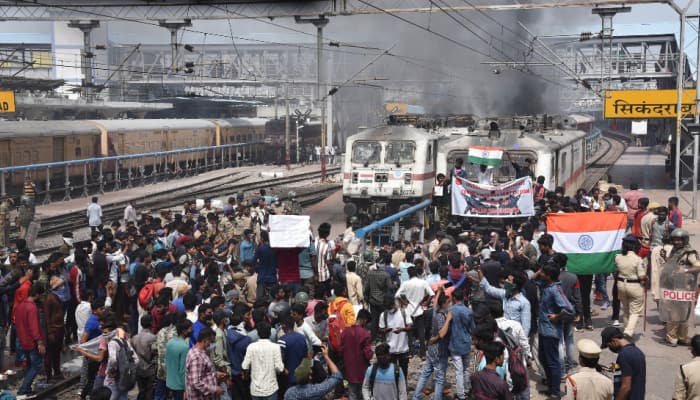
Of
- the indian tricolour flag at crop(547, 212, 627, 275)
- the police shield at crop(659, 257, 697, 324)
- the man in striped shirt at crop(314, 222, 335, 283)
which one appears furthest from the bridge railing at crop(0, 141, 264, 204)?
the police shield at crop(659, 257, 697, 324)

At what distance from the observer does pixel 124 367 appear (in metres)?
7.85

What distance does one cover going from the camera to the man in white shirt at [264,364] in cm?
750

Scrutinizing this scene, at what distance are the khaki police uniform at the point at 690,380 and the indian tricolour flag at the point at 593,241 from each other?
466cm

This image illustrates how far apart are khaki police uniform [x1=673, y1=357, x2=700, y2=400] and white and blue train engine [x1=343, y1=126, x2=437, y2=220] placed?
565 inches

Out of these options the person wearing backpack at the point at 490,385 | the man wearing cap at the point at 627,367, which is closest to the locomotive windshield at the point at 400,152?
the man wearing cap at the point at 627,367

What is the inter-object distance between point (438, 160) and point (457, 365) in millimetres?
12710

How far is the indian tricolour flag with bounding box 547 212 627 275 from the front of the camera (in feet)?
36.6

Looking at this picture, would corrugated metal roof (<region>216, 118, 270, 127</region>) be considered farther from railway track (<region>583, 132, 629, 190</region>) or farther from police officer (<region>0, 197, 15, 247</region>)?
police officer (<region>0, 197, 15, 247</region>)

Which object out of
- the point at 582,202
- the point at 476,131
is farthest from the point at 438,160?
the point at 582,202

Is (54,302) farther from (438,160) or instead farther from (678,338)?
(438,160)

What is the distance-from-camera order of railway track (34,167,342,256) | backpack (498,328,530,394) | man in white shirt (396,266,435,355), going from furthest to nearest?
railway track (34,167,342,256) < man in white shirt (396,266,435,355) < backpack (498,328,530,394)

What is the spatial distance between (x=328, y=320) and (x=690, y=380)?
3.70 meters

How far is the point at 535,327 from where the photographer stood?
31.1 ft

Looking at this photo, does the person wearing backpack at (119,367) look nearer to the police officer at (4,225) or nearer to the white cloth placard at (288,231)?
the white cloth placard at (288,231)
